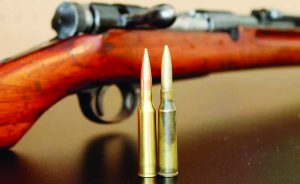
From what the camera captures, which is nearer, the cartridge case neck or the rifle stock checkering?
the cartridge case neck

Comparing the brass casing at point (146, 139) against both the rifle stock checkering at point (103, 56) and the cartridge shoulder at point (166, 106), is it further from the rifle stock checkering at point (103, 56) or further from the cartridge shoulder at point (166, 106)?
the rifle stock checkering at point (103, 56)

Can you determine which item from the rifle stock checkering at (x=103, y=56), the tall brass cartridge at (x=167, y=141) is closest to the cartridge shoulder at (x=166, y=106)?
the tall brass cartridge at (x=167, y=141)

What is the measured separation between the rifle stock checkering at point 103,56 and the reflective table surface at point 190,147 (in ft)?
0.22

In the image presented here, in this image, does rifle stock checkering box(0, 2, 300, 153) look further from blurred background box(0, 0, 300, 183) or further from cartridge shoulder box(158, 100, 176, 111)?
cartridge shoulder box(158, 100, 176, 111)

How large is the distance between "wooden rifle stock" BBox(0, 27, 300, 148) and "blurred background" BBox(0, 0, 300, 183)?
69 mm

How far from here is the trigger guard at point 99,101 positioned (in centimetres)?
91

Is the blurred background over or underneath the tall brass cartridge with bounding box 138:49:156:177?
underneath

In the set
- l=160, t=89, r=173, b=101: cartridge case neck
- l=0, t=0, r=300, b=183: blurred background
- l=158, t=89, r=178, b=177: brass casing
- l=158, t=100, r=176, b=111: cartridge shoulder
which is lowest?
l=0, t=0, r=300, b=183: blurred background

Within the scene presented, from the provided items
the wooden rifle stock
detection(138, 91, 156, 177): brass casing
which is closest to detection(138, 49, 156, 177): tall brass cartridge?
detection(138, 91, 156, 177): brass casing

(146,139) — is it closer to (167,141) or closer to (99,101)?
(167,141)

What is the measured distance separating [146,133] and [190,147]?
6.8 inches

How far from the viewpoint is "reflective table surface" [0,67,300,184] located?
63cm

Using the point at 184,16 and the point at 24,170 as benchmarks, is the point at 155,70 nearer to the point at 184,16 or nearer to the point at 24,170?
the point at 184,16

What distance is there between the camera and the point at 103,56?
872 mm
